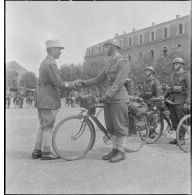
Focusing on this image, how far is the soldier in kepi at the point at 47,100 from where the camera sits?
4449 millimetres

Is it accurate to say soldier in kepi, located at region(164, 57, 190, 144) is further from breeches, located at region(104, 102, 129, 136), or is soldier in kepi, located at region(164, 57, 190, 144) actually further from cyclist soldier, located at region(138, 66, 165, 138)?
breeches, located at region(104, 102, 129, 136)

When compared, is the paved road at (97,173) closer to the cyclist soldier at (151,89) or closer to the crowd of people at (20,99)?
the crowd of people at (20,99)

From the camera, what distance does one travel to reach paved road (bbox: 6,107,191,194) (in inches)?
140

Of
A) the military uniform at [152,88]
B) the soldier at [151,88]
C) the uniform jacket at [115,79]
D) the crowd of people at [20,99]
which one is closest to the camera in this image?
the crowd of people at [20,99]

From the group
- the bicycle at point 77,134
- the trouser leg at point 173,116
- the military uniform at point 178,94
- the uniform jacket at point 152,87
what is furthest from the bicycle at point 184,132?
the bicycle at point 77,134

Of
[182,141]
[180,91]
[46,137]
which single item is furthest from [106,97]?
[180,91]

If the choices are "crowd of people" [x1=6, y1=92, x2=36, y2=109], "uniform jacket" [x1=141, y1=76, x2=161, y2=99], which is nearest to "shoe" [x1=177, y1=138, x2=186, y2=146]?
"uniform jacket" [x1=141, y1=76, x2=161, y2=99]

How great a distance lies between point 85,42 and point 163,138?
3048 millimetres

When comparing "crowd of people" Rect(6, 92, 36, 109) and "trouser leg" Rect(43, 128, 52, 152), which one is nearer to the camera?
"crowd of people" Rect(6, 92, 36, 109)

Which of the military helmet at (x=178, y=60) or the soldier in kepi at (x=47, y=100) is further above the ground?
the military helmet at (x=178, y=60)

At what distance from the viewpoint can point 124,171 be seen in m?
4.14

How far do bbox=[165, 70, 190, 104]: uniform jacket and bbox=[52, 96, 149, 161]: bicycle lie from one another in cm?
158

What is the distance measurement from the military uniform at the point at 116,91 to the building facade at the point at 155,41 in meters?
0.22

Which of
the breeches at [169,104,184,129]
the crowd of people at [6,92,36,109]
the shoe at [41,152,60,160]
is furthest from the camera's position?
the breeches at [169,104,184,129]
